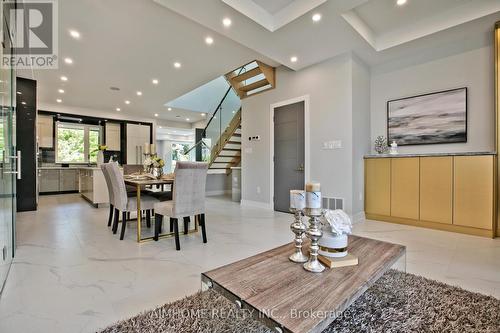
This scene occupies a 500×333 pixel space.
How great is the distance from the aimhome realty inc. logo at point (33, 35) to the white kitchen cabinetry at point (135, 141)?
14.2 ft

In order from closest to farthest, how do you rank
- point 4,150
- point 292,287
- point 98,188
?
point 292,287, point 4,150, point 98,188

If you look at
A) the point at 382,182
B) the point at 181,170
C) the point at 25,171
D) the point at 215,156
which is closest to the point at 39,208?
the point at 25,171

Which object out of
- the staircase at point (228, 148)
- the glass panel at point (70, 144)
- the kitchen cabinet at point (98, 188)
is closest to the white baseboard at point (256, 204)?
the staircase at point (228, 148)

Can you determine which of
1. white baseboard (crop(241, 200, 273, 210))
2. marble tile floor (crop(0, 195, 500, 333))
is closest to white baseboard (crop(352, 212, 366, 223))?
marble tile floor (crop(0, 195, 500, 333))

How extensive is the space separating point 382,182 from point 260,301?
12.2 ft

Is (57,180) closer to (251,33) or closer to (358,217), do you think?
(251,33)

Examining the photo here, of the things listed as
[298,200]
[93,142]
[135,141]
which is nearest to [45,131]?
[93,142]

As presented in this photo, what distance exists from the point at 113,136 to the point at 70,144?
1.35m

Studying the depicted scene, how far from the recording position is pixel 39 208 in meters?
5.09

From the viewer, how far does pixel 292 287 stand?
1.06 metres

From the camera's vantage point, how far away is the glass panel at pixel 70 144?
7941 millimetres

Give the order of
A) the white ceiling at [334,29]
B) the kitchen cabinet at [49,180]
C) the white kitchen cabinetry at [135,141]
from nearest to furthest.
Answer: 1. the white ceiling at [334,29]
2. the kitchen cabinet at [49,180]
3. the white kitchen cabinetry at [135,141]

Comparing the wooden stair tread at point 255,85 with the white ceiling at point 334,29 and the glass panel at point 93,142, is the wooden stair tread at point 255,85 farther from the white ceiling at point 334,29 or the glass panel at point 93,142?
the glass panel at point 93,142

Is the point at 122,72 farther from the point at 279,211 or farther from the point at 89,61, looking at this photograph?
the point at 279,211
